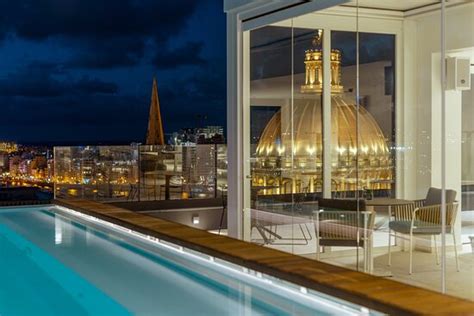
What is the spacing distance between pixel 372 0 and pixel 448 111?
6.21ft

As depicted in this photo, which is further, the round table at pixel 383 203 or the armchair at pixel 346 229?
the armchair at pixel 346 229

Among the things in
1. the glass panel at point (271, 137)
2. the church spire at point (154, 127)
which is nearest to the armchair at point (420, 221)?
the glass panel at point (271, 137)

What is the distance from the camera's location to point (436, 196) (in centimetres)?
516

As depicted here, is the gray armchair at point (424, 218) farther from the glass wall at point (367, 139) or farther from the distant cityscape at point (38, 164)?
the distant cityscape at point (38, 164)

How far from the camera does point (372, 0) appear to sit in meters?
6.34

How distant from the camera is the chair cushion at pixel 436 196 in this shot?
16.5 feet

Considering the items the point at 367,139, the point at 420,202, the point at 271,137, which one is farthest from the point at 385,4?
the point at 420,202

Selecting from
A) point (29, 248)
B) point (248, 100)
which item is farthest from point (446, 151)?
point (29, 248)

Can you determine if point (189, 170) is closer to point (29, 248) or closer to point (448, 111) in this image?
point (29, 248)

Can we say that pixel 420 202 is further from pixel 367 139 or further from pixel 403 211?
pixel 367 139

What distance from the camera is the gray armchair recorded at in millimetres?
5035

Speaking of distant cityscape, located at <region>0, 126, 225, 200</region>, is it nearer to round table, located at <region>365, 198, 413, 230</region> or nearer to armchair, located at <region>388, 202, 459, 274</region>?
round table, located at <region>365, 198, 413, 230</region>

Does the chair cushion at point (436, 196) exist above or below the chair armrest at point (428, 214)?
above

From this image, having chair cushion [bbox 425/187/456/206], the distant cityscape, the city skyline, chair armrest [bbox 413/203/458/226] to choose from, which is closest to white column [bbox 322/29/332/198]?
chair armrest [bbox 413/203/458/226]
